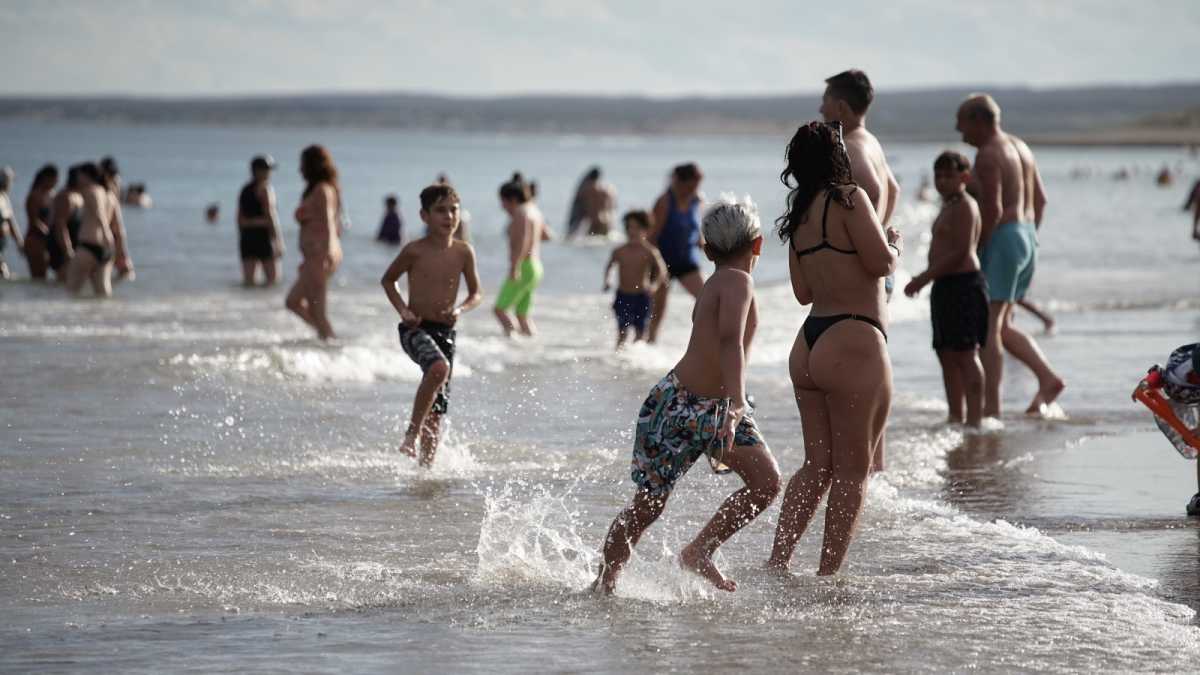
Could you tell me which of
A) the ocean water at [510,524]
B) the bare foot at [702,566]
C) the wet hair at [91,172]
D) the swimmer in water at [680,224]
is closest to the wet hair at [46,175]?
the wet hair at [91,172]

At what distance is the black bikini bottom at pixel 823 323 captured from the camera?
18.5 ft

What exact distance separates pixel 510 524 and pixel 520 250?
7725 mm

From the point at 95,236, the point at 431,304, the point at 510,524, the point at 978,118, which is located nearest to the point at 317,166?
the point at 431,304

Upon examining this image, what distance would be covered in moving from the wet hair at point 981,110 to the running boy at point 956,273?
0.38 m

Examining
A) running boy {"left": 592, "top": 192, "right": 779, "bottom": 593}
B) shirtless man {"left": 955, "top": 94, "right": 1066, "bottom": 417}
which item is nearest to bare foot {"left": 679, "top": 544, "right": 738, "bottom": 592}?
running boy {"left": 592, "top": 192, "right": 779, "bottom": 593}

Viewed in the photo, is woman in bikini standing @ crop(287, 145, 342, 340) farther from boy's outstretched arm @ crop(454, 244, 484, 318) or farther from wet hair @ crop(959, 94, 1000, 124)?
wet hair @ crop(959, 94, 1000, 124)

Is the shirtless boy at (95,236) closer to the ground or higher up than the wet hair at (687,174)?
closer to the ground

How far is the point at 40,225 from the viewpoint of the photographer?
71.8 feet

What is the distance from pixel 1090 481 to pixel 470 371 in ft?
19.1

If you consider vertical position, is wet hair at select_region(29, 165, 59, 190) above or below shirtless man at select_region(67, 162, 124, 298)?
above

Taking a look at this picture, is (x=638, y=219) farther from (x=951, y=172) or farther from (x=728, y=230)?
(x=728, y=230)

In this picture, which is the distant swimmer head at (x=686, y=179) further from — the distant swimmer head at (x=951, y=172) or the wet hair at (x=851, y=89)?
the wet hair at (x=851, y=89)

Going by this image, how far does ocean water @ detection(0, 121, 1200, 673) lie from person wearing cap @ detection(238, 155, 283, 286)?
4657 mm

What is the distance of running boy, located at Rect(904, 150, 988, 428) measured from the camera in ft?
28.8
